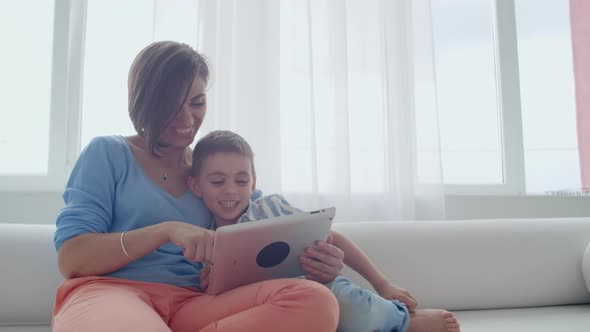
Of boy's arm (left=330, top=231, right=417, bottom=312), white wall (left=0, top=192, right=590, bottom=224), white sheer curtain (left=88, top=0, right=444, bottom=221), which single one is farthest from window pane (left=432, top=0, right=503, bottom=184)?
boy's arm (left=330, top=231, right=417, bottom=312)

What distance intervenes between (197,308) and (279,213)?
37 cm

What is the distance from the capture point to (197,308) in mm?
1025

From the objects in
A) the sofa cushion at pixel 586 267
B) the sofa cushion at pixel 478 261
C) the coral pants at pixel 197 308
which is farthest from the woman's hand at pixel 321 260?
the sofa cushion at pixel 586 267

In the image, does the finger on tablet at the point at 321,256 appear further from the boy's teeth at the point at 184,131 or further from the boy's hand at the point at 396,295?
the boy's teeth at the point at 184,131

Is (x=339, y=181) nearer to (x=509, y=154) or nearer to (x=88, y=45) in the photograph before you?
(x=509, y=154)

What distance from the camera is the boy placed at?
1136 millimetres

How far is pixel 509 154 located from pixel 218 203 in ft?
6.09

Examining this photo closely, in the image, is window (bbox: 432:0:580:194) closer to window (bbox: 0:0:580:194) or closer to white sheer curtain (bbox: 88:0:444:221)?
window (bbox: 0:0:580:194)

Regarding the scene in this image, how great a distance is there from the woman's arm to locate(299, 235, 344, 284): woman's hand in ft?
0.90

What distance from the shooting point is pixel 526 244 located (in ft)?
5.44

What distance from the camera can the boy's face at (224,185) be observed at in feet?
4.13

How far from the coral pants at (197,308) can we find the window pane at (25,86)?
1.39m

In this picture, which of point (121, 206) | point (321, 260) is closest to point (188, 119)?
point (121, 206)

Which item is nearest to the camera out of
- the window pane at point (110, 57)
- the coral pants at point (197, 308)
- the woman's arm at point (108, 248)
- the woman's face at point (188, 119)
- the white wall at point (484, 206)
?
the coral pants at point (197, 308)
